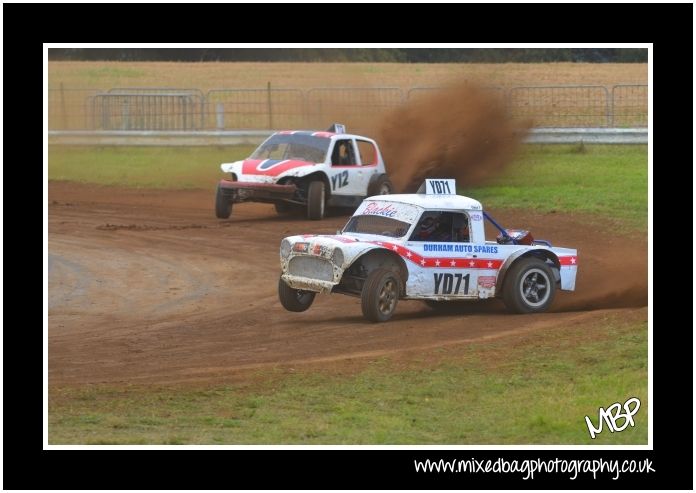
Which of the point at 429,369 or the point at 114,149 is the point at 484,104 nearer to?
the point at 114,149

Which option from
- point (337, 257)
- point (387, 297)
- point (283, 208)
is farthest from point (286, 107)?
point (337, 257)

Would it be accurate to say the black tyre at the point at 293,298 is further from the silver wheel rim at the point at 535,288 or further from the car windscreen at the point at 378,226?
the silver wheel rim at the point at 535,288

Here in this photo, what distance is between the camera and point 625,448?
8.71 m

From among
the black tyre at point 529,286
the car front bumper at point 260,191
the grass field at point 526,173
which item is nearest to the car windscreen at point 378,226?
the black tyre at point 529,286

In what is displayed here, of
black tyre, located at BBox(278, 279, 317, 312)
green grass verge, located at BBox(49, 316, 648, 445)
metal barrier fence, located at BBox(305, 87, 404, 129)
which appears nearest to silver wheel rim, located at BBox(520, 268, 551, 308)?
green grass verge, located at BBox(49, 316, 648, 445)

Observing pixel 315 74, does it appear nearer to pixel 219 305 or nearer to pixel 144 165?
pixel 144 165

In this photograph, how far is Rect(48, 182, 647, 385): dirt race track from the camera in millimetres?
12109

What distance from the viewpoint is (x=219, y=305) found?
1516 cm

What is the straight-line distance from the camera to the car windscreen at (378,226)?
13.9 meters

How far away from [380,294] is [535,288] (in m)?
2.13

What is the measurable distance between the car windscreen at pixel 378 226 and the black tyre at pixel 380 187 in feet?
29.6

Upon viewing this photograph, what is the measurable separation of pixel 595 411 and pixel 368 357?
2.91 meters

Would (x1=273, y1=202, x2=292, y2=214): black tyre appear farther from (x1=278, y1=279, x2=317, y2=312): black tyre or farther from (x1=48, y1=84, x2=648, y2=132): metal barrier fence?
(x1=278, y1=279, x2=317, y2=312): black tyre

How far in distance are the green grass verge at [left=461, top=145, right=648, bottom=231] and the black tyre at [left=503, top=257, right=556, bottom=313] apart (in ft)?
22.9
